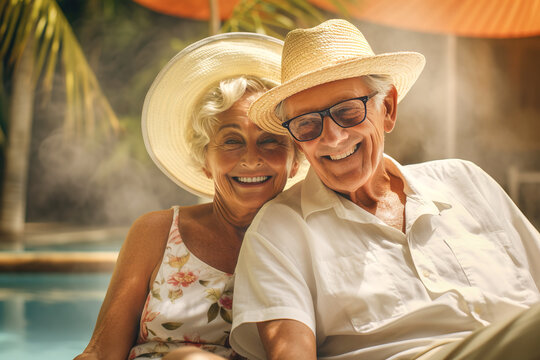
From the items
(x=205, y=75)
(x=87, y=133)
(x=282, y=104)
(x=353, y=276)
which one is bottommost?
(x=353, y=276)

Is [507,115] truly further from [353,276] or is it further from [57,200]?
[57,200]

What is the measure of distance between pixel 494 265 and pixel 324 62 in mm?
790

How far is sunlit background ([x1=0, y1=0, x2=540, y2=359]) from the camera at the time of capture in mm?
5074

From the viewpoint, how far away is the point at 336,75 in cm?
151

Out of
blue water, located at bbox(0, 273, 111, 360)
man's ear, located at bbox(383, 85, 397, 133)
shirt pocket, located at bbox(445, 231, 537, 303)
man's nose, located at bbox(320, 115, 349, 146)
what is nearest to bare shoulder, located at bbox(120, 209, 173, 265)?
man's nose, located at bbox(320, 115, 349, 146)

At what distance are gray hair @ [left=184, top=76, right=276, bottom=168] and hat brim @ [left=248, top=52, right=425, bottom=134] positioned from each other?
0.59 feet

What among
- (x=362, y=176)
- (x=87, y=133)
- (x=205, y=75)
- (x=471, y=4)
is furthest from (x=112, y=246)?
(x=362, y=176)

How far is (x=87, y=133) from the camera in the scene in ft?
31.6

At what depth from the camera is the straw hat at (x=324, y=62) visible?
150cm

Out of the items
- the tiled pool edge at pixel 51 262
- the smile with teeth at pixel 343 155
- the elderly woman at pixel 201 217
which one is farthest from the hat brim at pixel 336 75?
the tiled pool edge at pixel 51 262

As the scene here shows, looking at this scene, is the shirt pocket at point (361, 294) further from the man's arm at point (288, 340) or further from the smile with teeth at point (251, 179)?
the smile with teeth at point (251, 179)

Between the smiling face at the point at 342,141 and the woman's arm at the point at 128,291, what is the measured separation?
669 mm

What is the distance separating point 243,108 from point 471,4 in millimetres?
5517

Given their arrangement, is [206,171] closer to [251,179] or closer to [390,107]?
[251,179]
